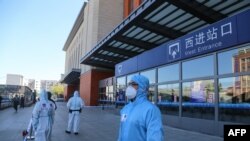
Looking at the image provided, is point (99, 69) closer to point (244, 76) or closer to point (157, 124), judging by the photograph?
point (244, 76)

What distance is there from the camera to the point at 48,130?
7.26 m

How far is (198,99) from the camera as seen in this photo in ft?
43.3

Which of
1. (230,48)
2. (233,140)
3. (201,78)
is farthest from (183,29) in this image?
(233,140)

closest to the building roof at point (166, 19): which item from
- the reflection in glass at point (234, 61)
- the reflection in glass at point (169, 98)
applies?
the reflection in glass at point (169, 98)

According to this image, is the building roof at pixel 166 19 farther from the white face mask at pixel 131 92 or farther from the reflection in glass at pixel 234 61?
the white face mask at pixel 131 92

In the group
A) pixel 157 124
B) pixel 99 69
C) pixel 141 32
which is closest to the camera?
pixel 157 124

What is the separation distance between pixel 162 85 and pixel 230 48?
20.4 ft

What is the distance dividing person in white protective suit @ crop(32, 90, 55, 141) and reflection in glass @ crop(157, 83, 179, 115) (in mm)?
8791

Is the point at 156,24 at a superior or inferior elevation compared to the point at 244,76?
superior

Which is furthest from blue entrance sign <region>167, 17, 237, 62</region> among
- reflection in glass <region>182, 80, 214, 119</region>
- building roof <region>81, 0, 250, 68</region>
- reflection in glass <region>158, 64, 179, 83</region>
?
building roof <region>81, 0, 250, 68</region>

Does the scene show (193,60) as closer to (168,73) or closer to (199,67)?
(199,67)

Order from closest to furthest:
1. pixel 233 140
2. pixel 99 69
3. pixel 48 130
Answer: pixel 233 140
pixel 48 130
pixel 99 69

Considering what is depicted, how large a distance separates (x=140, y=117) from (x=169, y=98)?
1300 centimetres

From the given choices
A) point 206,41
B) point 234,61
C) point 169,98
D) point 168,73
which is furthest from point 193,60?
point 169,98
